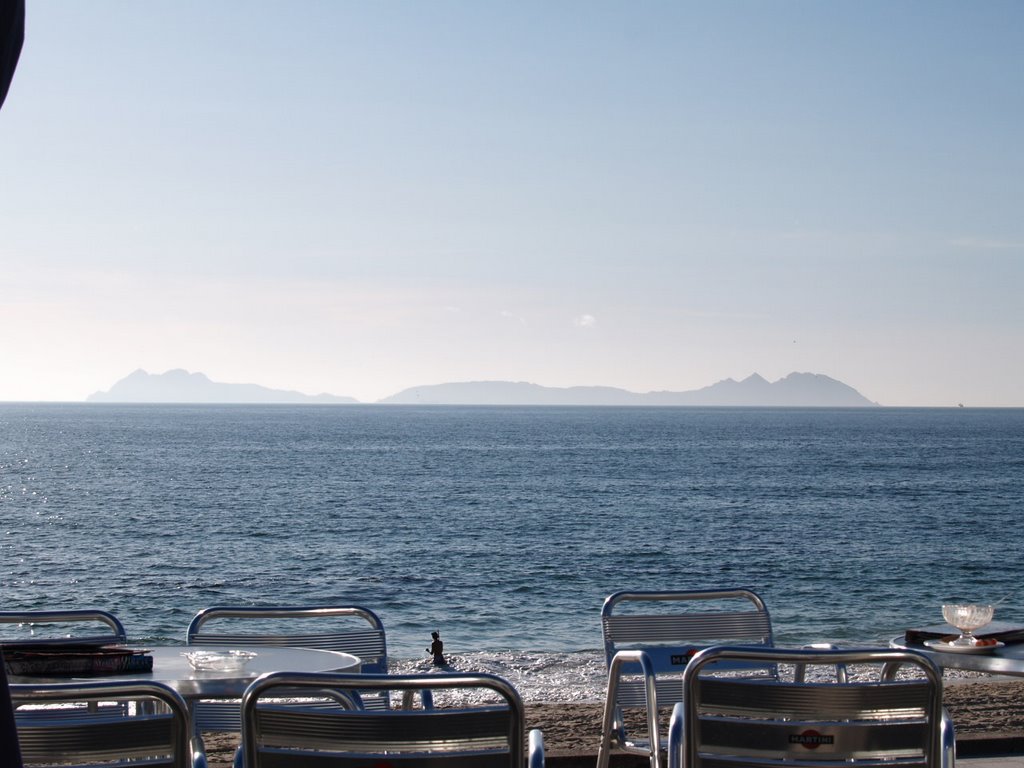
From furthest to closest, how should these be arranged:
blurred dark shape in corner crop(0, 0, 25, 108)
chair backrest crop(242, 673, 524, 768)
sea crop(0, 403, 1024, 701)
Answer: sea crop(0, 403, 1024, 701), chair backrest crop(242, 673, 524, 768), blurred dark shape in corner crop(0, 0, 25, 108)

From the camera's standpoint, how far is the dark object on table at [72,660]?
3.49m

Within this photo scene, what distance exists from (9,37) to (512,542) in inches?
1543

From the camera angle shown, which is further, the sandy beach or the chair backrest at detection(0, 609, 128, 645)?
the sandy beach

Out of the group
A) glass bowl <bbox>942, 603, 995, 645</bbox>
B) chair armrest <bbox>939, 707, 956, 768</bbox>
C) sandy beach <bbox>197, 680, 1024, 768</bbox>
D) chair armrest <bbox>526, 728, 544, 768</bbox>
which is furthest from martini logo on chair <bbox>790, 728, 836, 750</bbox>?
sandy beach <bbox>197, 680, 1024, 768</bbox>

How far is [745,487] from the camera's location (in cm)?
6359

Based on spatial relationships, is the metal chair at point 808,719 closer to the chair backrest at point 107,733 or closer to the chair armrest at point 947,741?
the chair armrest at point 947,741

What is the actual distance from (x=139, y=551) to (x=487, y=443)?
7136 cm

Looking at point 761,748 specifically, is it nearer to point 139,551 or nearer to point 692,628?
point 692,628

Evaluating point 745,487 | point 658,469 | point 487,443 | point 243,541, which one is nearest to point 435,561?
point 243,541

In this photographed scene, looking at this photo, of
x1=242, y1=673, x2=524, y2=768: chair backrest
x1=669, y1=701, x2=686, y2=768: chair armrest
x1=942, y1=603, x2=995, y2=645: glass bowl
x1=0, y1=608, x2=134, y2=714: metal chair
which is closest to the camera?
x1=242, y1=673, x2=524, y2=768: chair backrest

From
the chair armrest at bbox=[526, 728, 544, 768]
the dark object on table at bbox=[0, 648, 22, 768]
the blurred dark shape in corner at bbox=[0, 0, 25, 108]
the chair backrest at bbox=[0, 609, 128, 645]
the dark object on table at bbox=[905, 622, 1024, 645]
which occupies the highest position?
the blurred dark shape in corner at bbox=[0, 0, 25, 108]

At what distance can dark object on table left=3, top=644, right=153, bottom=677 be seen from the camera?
11.5ft

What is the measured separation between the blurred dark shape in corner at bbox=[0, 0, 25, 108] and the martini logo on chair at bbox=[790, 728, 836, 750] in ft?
7.53

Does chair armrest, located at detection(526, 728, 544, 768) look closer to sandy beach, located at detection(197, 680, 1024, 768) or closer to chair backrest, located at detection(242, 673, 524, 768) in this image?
chair backrest, located at detection(242, 673, 524, 768)
